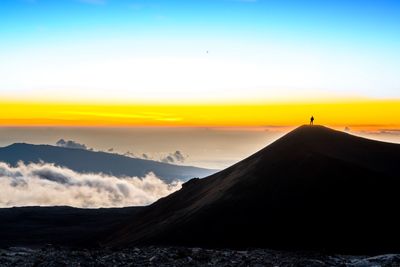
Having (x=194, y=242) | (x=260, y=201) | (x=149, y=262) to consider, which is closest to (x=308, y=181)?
(x=260, y=201)

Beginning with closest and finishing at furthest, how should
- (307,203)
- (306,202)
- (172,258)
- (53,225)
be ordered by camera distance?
(172,258)
(307,203)
(306,202)
(53,225)

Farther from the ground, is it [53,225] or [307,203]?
Result: [307,203]

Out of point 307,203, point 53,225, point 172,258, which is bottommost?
point 53,225

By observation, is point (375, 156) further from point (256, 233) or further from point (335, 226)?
point (256, 233)

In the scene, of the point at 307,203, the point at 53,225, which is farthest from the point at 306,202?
the point at 53,225

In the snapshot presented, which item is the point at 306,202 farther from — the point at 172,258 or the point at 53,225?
the point at 53,225

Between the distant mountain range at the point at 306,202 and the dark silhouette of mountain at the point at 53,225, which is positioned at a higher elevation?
the distant mountain range at the point at 306,202

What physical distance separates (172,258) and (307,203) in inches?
1363

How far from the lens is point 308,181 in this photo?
2682 inches

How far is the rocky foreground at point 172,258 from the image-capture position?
30900mm

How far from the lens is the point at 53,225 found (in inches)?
6467

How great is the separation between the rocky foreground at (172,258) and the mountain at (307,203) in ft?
66.0

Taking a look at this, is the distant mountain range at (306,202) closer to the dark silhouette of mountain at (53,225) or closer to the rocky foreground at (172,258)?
the rocky foreground at (172,258)

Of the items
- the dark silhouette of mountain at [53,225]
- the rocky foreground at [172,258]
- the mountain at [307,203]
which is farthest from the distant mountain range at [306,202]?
the dark silhouette of mountain at [53,225]
